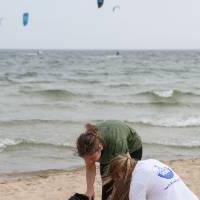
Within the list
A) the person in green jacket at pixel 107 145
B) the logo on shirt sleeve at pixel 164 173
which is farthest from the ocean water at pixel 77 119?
the logo on shirt sleeve at pixel 164 173

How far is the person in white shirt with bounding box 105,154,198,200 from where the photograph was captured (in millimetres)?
2973

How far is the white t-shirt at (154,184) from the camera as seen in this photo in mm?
2973

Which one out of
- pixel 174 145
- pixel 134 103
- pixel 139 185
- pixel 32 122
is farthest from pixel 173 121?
pixel 139 185

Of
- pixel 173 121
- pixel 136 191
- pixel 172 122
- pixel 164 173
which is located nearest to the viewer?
pixel 136 191

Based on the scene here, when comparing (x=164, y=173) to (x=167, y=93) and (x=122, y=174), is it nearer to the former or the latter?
(x=122, y=174)

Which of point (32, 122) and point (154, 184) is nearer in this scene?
point (154, 184)

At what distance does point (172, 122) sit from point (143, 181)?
39.8 feet

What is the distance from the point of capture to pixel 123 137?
4.29m

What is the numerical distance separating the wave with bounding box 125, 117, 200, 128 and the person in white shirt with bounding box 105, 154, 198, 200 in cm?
1125

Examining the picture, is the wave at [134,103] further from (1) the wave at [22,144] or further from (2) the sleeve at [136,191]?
(2) the sleeve at [136,191]

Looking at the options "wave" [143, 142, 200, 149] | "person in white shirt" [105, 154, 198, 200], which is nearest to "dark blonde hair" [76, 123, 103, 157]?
"person in white shirt" [105, 154, 198, 200]

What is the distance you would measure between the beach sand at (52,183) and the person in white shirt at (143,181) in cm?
377

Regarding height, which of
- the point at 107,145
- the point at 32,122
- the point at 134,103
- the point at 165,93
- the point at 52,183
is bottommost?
the point at 165,93

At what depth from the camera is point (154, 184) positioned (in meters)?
3.02
